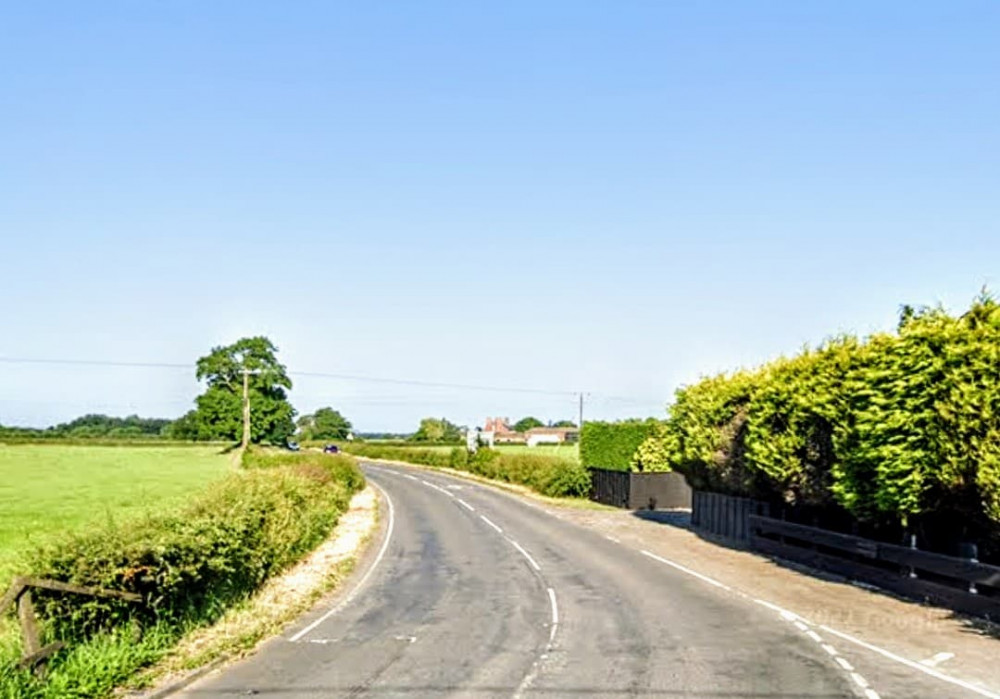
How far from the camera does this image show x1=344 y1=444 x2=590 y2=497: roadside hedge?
50.4 m

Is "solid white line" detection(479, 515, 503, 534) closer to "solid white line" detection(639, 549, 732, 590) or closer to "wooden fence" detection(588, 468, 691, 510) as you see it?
"solid white line" detection(639, 549, 732, 590)

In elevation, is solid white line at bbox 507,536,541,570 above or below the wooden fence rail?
below

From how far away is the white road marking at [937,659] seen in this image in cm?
1353

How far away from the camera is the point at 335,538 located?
103 feet

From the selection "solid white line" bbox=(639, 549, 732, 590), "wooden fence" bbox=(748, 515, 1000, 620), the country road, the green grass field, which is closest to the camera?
the country road

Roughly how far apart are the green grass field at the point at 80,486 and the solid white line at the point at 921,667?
40.9ft

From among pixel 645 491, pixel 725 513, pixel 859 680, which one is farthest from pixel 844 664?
pixel 645 491

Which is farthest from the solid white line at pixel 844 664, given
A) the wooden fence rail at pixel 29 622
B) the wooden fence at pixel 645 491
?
the wooden fence at pixel 645 491

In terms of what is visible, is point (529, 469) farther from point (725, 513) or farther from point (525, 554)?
point (525, 554)

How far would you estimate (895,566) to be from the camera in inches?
830

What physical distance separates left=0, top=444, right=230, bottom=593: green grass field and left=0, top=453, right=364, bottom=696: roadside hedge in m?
0.82

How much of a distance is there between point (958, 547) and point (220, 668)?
15.7 meters

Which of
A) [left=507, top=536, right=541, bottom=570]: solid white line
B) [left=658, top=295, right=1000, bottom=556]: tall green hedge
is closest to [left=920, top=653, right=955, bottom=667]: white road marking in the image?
[left=658, top=295, right=1000, bottom=556]: tall green hedge

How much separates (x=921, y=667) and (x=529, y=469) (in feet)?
143
